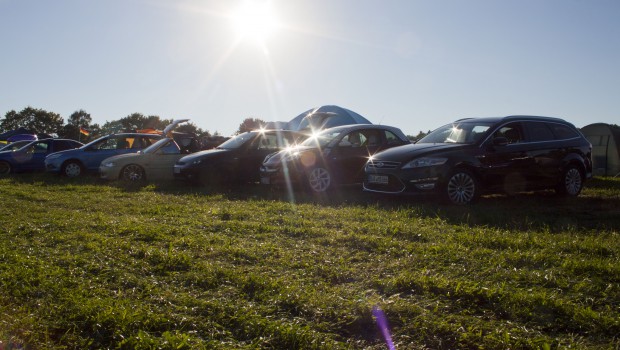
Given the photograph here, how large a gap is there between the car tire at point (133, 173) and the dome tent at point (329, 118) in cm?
898

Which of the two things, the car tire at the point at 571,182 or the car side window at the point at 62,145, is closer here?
the car tire at the point at 571,182

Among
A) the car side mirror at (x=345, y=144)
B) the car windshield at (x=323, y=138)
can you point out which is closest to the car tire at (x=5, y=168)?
the car windshield at (x=323, y=138)

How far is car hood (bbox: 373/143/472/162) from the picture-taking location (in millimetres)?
8711

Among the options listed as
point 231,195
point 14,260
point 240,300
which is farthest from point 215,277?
point 231,195

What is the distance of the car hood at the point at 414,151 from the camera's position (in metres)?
8.71

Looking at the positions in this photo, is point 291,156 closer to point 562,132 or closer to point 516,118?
point 516,118

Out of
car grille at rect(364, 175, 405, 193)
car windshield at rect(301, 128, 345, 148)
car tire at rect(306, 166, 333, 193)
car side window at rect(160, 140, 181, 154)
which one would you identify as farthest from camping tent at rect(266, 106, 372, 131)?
car grille at rect(364, 175, 405, 193)

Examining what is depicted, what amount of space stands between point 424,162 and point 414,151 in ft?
1.12

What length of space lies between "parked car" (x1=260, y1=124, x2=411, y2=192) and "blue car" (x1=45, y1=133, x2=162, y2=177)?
6.36 metres

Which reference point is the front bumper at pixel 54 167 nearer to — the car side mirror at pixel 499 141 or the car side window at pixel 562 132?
the car side mirror at pixel 499 141

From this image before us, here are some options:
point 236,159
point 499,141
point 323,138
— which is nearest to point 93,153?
point 236,159

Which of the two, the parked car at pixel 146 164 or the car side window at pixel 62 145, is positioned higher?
the car side window at pixel 62 145

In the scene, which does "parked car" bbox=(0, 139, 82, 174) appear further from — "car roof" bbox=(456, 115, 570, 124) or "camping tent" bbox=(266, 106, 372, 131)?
"car roof" bbox=(456, 115, 570, 124)

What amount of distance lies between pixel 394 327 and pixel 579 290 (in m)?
1.59
